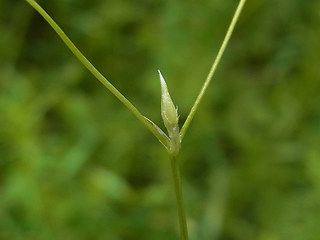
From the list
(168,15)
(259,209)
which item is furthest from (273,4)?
(259,209)

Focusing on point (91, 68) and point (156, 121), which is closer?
point (91, 68)

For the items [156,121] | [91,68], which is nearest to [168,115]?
[91,68]

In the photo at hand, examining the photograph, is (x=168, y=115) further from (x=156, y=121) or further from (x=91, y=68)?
(x=156, y=121)

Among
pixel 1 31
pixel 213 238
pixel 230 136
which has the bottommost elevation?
pixel 213 238

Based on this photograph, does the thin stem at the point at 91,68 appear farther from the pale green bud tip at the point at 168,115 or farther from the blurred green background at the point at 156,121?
the blurred green background at the point at 156,121

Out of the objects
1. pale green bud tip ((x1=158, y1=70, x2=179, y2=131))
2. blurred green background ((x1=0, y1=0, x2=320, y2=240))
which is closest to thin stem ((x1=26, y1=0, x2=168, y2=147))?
pale green bud tip ((x1=158, y1=70, x2=179, y2=131))

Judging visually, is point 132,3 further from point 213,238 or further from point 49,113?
point 213,238

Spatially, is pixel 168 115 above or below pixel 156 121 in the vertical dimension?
above

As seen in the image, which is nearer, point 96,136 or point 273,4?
point 96,136

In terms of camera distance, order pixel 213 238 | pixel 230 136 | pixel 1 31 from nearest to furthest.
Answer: pixel 213 238 → pixel 230 136 → pixel 1 31
